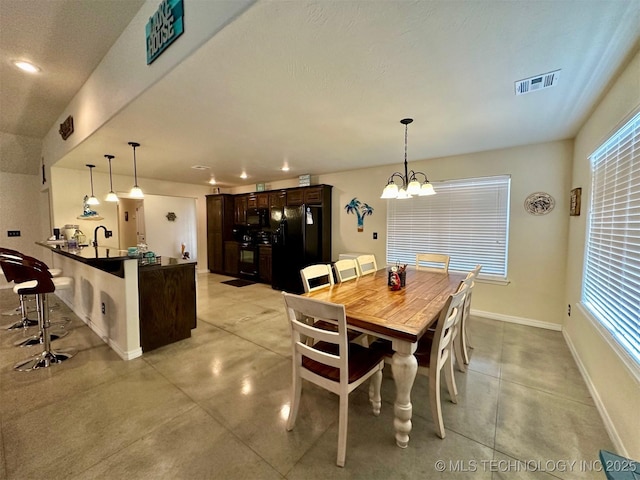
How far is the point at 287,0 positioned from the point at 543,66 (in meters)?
1.67

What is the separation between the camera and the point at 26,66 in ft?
7.86

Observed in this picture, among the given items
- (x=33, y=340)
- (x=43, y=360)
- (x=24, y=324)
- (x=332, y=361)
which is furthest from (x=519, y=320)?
(x=24, y=324)

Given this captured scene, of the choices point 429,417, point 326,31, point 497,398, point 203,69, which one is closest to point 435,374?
point 429,417

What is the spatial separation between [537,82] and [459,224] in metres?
2.35

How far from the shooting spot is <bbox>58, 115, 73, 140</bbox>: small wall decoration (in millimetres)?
3224

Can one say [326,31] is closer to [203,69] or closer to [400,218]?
[203,69]

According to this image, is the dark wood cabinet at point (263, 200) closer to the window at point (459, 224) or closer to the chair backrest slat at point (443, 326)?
the window at point (459, 224)

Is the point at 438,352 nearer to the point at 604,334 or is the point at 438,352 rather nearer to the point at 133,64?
the point at 604,334

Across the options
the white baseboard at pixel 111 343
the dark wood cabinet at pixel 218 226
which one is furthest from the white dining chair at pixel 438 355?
the dark wood cabinet at pixel 218 226

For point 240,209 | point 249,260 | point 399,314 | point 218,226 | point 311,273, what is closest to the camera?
point 399,314

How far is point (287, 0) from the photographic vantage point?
3.83ft

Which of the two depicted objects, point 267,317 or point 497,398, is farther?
point 267,317

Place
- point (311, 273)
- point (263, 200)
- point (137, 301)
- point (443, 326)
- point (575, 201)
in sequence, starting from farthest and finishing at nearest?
point (263, 200) → point (575, 201) → point (137, 301) → point (311, 273) → point (443, 326)

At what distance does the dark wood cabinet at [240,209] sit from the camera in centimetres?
650
